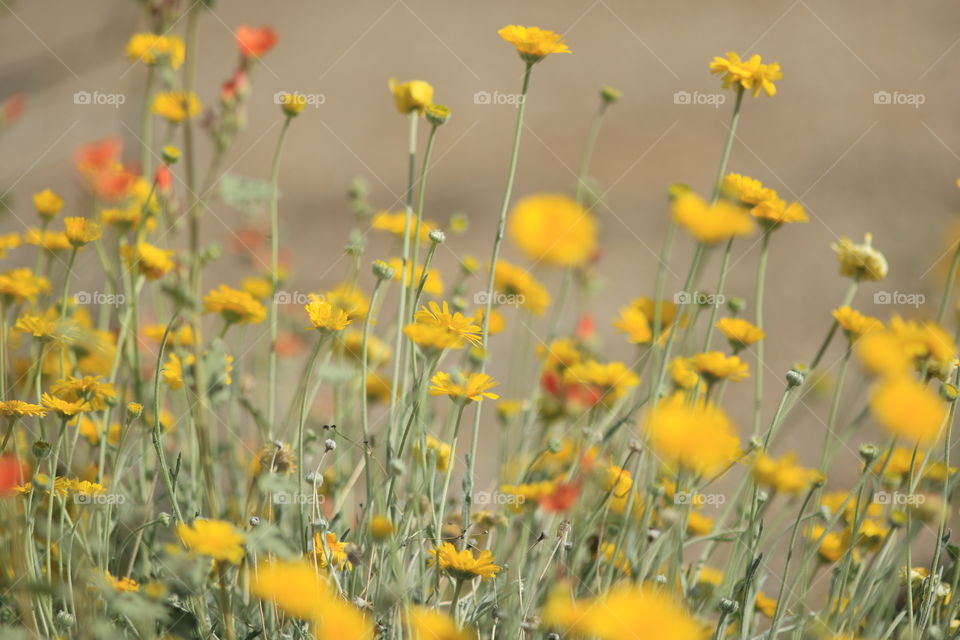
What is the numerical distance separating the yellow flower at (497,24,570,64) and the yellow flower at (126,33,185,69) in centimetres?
46

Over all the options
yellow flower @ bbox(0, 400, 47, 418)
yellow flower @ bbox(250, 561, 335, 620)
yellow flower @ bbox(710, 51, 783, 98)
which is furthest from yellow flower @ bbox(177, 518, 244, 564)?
yellow flower @ bbox(710, 51, 783, 98)

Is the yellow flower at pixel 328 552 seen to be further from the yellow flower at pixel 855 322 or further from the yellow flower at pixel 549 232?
the yellow flower at pixel 855 322

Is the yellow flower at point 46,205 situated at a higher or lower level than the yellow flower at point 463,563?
higher

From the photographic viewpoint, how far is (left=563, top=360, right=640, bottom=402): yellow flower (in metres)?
1.03

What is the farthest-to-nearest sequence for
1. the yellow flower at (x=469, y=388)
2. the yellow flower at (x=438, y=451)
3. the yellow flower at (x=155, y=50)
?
the yellow flower at (x=155, y=50) < the yellow flower at (x=438, y=451) < the yellow flower at (x=469, y=388)

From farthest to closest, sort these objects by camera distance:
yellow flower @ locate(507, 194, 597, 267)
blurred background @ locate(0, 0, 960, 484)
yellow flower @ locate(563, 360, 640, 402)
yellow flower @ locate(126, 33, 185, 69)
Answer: blurred background @ locate(0, 0, 960, 484)
yellow flower @ locate(126, 33, 185, 69)
yellow flower @ locate(563, 360, 640, 402)
yellow flower @ locate(507, 194, 597, 267)

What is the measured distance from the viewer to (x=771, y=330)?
216 cm

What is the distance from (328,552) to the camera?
2.70ft

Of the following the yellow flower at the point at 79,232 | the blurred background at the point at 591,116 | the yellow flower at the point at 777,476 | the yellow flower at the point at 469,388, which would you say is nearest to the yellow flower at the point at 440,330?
the yellow flower at the point at 469,388

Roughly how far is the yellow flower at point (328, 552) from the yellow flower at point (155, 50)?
628mm

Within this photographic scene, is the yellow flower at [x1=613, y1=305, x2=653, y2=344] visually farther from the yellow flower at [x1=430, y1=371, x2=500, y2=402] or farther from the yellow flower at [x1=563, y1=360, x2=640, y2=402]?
the yellow flower at [x1=430, y1=371, x2=500, y2=402]

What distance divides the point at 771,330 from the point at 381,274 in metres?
1.49

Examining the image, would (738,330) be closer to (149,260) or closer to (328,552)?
(328,552)

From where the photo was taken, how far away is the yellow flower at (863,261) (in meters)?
1.01
